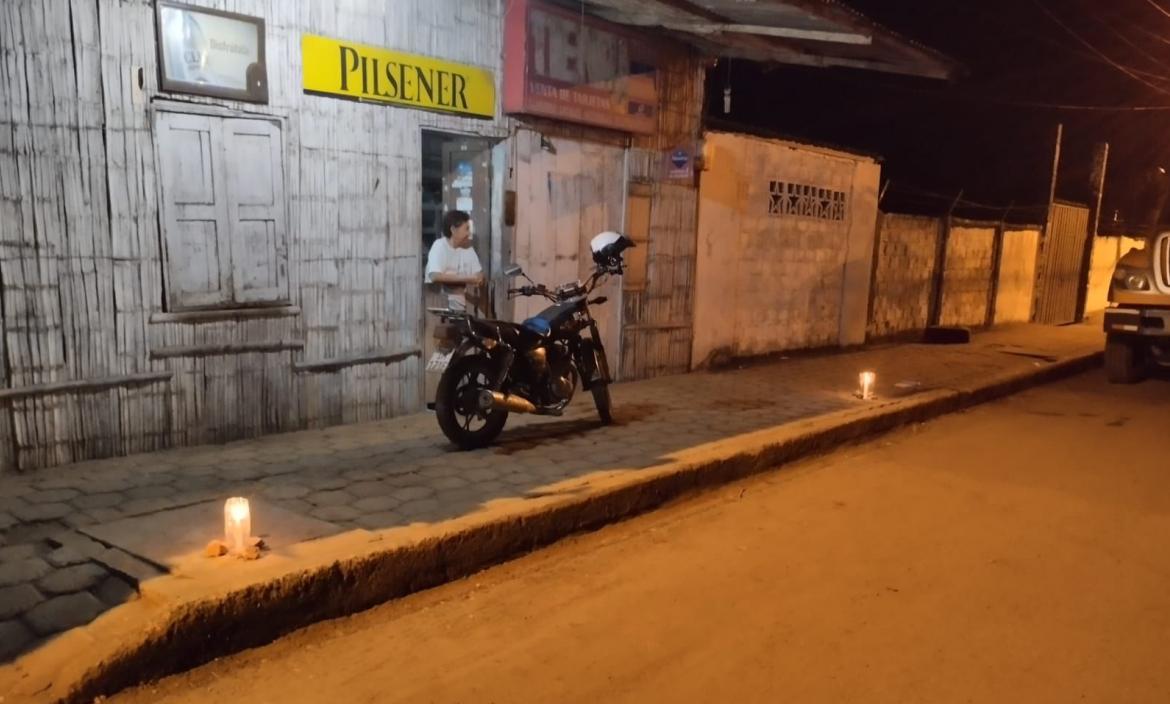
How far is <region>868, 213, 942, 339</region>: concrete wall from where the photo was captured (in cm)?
1324

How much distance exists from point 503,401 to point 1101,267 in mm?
18879

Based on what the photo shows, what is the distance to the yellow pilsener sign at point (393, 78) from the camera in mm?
6332

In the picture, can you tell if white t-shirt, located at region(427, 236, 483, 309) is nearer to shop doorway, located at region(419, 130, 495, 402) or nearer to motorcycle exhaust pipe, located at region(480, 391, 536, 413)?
shop doorway, located at region(419, 130, 495, 402)

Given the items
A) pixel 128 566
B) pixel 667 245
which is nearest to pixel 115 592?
pixel 128 566

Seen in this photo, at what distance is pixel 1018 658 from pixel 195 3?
602 centimetres

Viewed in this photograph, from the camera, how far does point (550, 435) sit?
6.81 meters

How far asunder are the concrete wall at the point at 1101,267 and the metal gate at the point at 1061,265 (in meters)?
0.68

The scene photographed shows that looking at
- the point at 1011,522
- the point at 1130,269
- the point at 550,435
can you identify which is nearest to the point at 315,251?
the point at 550,435

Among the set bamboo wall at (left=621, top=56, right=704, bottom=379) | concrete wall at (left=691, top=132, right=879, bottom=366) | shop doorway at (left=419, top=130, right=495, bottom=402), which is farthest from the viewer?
concrete wall at (left=691, top=132, right=879, bottom=366)

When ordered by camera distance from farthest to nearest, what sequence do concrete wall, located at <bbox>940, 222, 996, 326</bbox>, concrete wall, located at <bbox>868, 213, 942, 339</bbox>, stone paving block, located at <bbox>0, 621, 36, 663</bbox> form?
concrete wall, located at <bbox>940, 222, 996, 326</bbox>, concrete wall, located at <bbox>868, 213, 942, 339</bbox>, stone paving block, located at <bbox>0, 621, 36, 663</bbox>

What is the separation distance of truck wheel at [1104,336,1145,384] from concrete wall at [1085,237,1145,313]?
8.58 m

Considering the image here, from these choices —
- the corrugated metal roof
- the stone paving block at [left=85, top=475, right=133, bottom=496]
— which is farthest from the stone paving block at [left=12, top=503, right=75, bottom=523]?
the corrugated metal roof

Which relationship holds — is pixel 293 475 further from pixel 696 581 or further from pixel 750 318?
pixel 750 318

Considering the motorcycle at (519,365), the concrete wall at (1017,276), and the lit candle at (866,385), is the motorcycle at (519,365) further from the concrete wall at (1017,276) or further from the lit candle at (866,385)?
the concrete wall at (1017,276)
